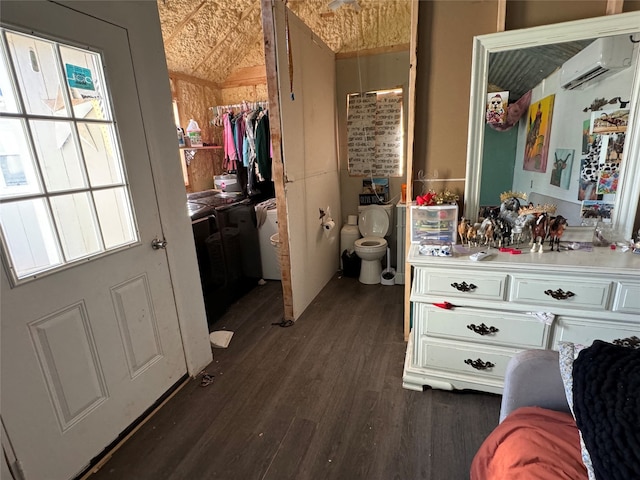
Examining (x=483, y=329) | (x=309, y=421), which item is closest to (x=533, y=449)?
(x=483, y=329)

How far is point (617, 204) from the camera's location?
69.7 inches

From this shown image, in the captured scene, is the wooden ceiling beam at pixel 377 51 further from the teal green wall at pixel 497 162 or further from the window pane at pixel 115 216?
the window pane at pixel 115 216

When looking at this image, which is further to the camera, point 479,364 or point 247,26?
point 247,26

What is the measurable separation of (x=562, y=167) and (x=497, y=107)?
1.64 feet

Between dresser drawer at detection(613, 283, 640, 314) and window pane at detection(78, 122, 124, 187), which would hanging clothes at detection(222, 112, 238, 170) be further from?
dresser drawer at detection(613, 283, 640, 314)

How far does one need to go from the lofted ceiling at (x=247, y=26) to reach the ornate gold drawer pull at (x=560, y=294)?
2.79 metres

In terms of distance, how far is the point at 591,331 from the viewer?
154 centimetres

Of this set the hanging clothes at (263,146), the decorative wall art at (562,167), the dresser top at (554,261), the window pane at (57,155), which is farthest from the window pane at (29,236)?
the decorative wall art at (562,167)

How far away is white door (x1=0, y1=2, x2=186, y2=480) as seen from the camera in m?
1.19

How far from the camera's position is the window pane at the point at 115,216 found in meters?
1.49

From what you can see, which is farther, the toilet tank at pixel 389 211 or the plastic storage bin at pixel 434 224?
the toilet tank at pixel 389 211

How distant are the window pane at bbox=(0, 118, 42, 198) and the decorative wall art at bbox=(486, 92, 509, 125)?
87.2 inches

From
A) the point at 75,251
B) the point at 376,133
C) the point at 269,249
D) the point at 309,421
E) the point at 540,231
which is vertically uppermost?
the point at 376,133

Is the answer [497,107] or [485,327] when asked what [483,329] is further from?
[497,107]
